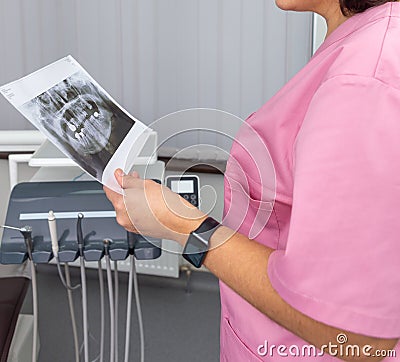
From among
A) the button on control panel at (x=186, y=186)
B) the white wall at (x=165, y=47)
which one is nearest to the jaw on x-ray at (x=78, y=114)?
the button on control panel at (x=186, y=186)

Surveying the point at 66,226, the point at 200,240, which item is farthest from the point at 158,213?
the point at 66,226

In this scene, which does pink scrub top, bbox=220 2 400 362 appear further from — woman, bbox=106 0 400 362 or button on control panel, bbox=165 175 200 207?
button on control panel, bbox=165 175 200 207

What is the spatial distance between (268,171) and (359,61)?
0.68ft

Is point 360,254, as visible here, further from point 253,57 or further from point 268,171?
point 253,57

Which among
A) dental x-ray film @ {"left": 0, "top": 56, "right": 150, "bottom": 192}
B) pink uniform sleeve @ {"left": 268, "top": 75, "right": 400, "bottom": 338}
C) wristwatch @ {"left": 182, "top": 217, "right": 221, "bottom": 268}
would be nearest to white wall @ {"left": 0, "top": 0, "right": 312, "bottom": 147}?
dental x-ray film @ {"left": 0, "top": 56, "right": 150, "bottom": 192}

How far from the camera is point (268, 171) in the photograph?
31.2 inches

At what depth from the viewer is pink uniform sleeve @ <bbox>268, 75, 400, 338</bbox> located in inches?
23.5

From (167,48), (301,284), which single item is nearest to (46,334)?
(167,48)

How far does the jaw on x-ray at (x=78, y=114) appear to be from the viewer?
3.20 ft

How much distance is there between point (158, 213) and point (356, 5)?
0.33 m

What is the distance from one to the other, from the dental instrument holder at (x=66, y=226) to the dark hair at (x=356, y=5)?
1.82ft

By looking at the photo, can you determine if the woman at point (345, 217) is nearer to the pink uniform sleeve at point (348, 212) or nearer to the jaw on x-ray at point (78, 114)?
the pink uniform sleeve at point (348, 212)

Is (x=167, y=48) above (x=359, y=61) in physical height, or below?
below

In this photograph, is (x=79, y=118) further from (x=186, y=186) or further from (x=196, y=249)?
(x=196, y=249)
